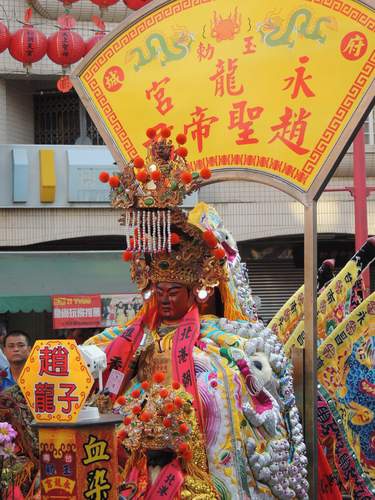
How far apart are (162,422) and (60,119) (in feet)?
39.9

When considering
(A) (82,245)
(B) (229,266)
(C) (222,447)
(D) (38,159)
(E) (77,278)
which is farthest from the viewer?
(A) (82,245)

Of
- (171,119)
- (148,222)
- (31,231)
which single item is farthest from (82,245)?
(148,222)

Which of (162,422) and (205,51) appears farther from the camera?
(205,51)

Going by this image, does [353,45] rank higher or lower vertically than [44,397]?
higher

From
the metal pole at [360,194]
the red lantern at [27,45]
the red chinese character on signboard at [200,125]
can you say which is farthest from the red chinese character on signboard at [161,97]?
the red lantern at [27,45]

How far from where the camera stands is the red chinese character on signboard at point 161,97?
7.79 metres

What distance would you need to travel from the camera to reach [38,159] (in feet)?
54.3

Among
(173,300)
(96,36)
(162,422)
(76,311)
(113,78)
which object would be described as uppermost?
(96,36)

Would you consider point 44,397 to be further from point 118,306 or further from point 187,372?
point 118,306

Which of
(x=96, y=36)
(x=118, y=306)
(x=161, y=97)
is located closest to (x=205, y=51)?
(x=161, y=97)

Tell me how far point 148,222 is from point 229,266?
0.94 meters

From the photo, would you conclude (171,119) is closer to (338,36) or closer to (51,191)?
(338,36)

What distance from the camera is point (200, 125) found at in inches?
303

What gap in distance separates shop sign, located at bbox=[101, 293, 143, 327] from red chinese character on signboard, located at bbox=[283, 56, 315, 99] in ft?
25.0
